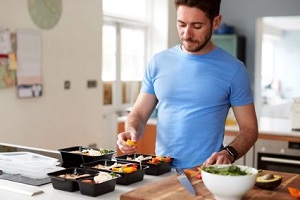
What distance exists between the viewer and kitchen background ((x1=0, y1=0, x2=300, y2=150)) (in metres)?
4.05

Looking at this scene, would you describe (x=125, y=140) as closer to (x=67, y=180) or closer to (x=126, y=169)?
(x=126, y=169)

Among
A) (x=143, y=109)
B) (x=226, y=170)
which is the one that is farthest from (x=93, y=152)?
(x=226, y=170)

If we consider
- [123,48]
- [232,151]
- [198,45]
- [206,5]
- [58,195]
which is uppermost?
[123,48]

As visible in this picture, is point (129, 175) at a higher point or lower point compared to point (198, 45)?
lower

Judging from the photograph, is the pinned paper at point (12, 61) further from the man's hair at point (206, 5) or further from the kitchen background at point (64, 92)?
the man's hair at point (206, 5)

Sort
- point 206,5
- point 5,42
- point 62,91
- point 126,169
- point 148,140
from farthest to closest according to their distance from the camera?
point 62,91 → point 148,140 → point 5,42 → point 206,5 → point 126,169

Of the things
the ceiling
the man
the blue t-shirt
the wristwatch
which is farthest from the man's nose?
the ceiling

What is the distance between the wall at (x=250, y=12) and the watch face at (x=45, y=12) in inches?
132

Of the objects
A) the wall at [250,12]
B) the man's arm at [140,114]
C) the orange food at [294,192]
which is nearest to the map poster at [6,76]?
the man's arm at [140,114]

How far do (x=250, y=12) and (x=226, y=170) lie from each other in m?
5.93

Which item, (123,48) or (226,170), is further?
(123,48)

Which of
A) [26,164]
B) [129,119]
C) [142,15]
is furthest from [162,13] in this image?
[26,164]

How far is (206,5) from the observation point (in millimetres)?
1880

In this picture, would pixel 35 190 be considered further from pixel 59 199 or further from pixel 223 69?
pixel 223 69
